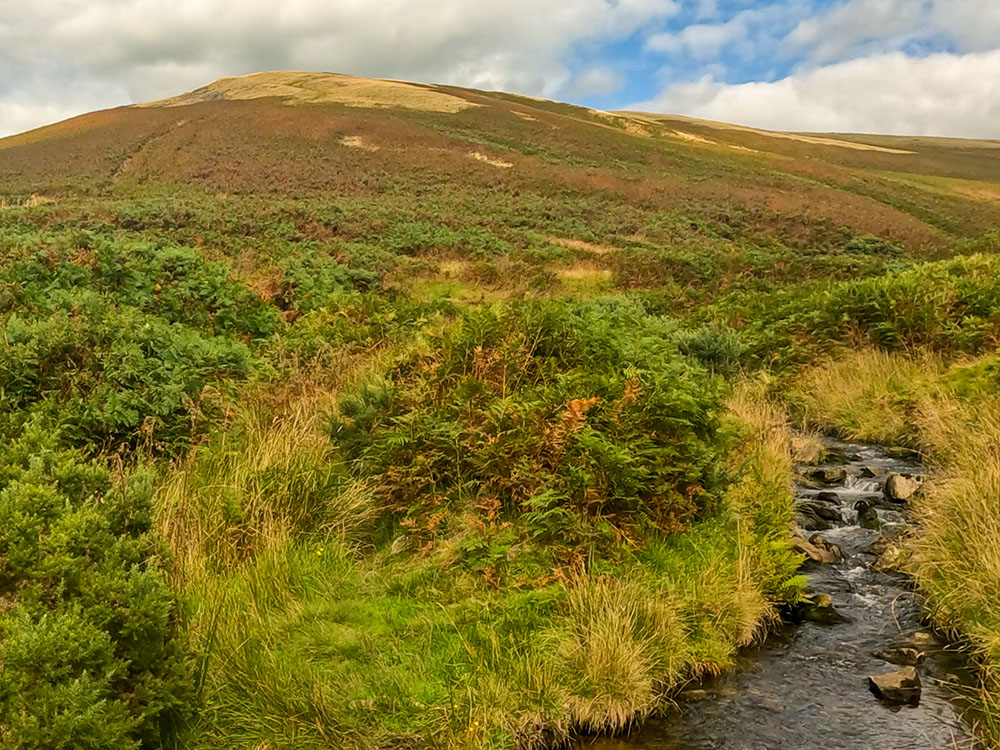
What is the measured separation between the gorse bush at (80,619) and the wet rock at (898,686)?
4161 millimetres

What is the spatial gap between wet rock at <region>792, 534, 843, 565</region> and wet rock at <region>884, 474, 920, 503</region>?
53.4 inches

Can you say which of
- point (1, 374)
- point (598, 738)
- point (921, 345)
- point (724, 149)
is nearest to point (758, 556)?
point (598, 738)

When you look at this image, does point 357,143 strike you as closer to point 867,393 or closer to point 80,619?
point 867,393

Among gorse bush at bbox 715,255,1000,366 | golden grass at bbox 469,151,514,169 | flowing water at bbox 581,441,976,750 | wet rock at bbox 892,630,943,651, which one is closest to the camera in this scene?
flowing water at bbox 581,441,976,750

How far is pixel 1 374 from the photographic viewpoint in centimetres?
670

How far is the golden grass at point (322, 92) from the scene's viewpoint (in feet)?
183

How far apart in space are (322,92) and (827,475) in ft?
189

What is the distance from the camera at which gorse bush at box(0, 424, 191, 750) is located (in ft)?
10.2

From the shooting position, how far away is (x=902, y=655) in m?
5.46

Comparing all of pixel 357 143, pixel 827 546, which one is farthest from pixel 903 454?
pixel 357 143

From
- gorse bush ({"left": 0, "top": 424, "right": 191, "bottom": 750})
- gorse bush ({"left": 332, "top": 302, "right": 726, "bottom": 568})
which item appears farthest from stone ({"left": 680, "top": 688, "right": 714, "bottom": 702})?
gorse bush ({"left": 0, "top": 424, "right": 191, "bottom": 750})

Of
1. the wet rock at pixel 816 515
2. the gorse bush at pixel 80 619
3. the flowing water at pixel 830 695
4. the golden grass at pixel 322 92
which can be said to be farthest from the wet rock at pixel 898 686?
the golden grass at pixel 322 92

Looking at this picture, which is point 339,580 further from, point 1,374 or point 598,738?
point 1,374

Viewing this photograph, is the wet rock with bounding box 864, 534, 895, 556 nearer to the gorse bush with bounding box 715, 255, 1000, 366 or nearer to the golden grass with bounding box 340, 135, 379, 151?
the gorse bush with bounding box 715, 255, 1000, 366
